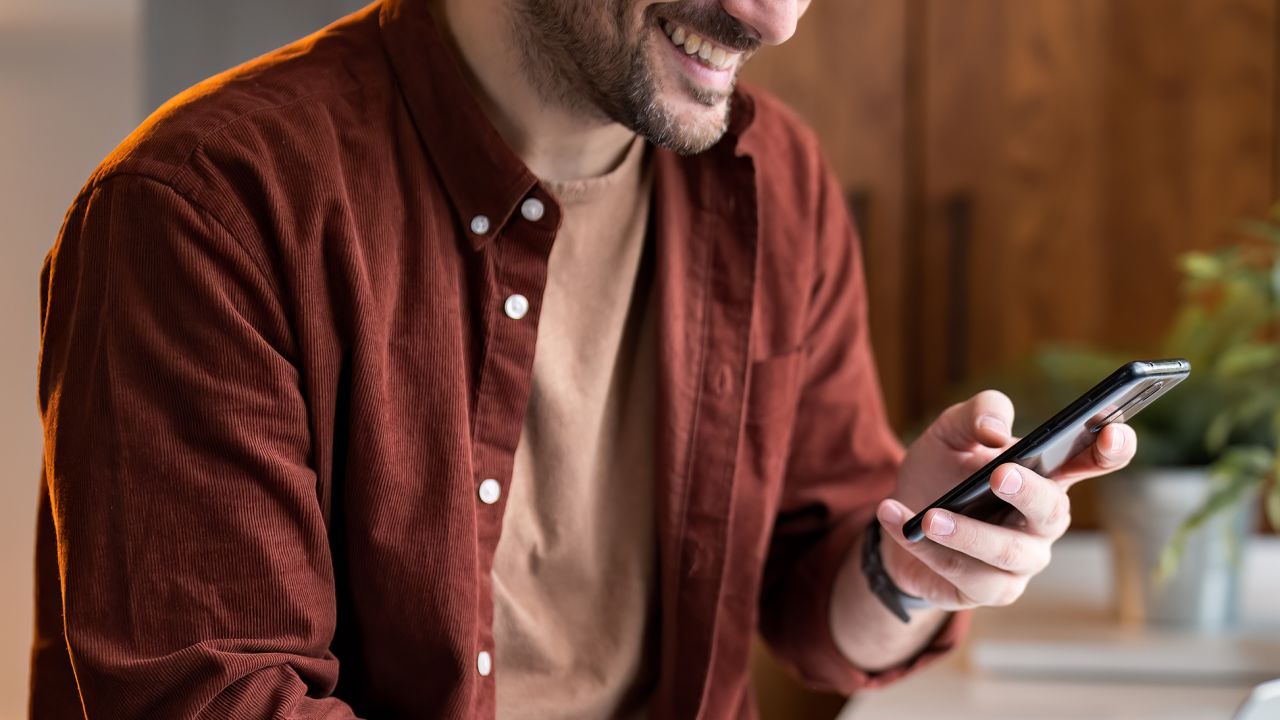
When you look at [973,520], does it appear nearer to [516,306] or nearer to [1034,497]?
[1034,497]

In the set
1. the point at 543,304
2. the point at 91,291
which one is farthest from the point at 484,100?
the point at 91,291

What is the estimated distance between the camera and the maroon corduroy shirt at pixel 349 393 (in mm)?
787

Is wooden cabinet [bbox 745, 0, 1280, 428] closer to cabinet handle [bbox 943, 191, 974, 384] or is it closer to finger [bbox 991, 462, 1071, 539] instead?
cabinet handle [bbox 943, 191, 974, 384]

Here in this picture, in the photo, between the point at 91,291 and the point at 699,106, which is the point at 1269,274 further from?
the point at 91,291

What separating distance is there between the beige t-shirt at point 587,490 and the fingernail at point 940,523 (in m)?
0.26

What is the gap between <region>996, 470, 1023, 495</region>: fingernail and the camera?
80 cm

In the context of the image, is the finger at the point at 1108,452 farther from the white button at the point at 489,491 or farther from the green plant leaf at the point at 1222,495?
the green plant leaf at the point at 1222,495

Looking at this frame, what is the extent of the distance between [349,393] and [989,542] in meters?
0.40

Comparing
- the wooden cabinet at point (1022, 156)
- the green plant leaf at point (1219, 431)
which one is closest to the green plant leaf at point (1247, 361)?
the green plant leaf at point (1219, 431)

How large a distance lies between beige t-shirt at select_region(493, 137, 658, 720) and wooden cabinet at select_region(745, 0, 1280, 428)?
1.05 m

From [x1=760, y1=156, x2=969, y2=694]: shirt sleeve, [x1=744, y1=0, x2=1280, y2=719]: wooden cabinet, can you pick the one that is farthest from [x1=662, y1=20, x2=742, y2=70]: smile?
[x1=744, y1=0, x2=1280, y2=719]: wooden cabinet

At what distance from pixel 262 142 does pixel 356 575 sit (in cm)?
27

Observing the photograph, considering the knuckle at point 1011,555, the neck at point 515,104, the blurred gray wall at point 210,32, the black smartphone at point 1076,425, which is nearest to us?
the black smartphone at point 1076,425

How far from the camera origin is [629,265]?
1.04 m
